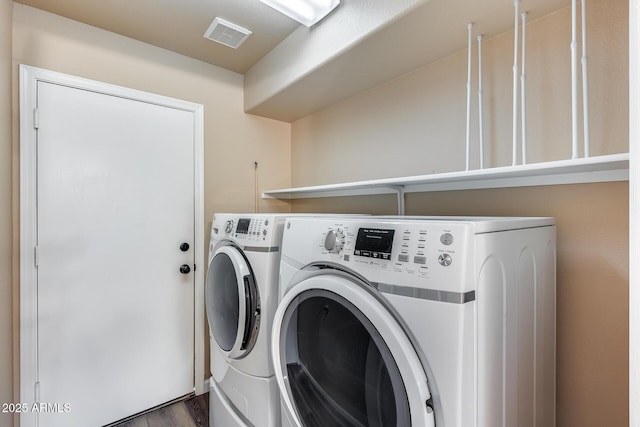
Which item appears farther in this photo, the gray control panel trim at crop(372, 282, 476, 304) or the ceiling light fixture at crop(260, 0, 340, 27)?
the ceiling light fixture at crop(260, 0, 340, 27)

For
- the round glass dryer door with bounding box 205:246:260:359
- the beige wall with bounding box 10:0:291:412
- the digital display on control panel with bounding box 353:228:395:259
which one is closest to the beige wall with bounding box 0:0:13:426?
the beige wall with bounding box 10:0:291:412

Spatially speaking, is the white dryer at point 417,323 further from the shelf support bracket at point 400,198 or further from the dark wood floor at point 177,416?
the dark wood floor at point 177,416

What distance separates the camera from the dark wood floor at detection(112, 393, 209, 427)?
1.82 metres

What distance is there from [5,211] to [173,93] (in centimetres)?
112

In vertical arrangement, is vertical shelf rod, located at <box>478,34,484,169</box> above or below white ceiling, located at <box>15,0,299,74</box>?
below

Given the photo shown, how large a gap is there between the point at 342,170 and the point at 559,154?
1.22 meters

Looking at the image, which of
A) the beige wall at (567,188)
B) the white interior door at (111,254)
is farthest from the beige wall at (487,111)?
the white interior door at (111,254)

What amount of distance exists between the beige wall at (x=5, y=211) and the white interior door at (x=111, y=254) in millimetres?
133

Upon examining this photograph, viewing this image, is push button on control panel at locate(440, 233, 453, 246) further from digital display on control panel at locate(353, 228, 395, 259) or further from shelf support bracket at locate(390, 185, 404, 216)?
shelf support bracket at locate(390, 185, 404, 216)

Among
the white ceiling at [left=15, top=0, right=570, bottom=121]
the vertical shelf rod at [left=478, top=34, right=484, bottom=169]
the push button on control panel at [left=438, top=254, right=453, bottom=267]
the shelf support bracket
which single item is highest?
the white ceiling at [left=15, top=0, right=570, bottom=121]

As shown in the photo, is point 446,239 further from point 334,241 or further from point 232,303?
point 232,303

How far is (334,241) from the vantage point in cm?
95

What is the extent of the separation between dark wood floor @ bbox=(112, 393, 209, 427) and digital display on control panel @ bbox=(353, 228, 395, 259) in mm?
1684

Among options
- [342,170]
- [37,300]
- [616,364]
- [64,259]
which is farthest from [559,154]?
[37,300]
